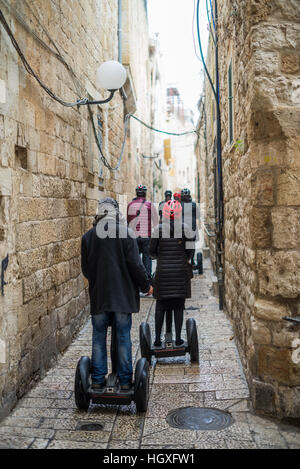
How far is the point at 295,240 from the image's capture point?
364 cm

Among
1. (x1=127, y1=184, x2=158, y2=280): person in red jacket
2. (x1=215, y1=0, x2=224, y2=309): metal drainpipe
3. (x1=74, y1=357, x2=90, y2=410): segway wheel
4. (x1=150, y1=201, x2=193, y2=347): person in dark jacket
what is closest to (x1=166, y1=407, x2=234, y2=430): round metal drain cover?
(x1=74, y1=357, x2=90, y2=410): segway wheel

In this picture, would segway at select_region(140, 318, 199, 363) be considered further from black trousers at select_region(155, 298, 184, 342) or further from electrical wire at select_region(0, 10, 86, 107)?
electrical wire at select_region(0, 10, 86, 107)

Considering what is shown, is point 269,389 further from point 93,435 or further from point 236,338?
point 236,338

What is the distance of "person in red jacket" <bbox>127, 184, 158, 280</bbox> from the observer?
8.13m

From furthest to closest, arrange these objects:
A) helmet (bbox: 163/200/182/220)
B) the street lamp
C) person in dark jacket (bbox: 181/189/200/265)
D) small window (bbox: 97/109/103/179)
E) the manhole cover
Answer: person in dark jacket (bbox: 181/189/200/265)
small window (bbox: 97/109/103/179)
the street lamp
helmet (bbox: 163/200/182/220)
the manhole cover

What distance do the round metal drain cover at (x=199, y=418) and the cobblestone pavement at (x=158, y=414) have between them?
6 centimetres

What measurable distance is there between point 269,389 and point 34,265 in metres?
2.36

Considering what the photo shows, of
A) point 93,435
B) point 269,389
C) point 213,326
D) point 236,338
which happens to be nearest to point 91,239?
point 93,435

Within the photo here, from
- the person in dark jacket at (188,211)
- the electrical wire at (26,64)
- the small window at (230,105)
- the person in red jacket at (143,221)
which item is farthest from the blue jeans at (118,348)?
the person in dark jacket at (188,211)

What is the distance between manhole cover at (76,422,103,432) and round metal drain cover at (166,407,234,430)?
0.54 metres

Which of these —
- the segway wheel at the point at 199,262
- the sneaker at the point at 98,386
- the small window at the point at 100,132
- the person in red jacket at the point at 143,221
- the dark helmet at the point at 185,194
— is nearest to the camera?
the sneaker at the point at 98,386

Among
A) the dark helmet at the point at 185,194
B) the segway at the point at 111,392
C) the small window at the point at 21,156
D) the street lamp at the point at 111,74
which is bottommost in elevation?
the segway at the point at 111,392

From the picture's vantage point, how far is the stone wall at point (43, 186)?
380cm

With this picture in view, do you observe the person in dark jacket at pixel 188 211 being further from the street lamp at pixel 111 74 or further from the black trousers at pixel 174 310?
the black trousers at pixel 174 310
